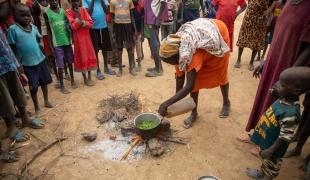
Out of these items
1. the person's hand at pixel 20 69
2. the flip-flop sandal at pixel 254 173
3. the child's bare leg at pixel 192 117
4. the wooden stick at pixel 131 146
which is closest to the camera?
the flip-flop sandal at pixel 254 173

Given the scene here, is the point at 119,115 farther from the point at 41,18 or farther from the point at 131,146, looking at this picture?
the point at 41,18

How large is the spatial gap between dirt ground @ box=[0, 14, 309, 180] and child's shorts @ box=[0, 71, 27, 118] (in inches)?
20.0

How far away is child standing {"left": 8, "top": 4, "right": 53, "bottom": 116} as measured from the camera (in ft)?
12.8

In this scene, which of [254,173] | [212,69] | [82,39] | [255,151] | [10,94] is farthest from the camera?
[82,39]

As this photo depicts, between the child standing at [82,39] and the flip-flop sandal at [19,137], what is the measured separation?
1689 mm

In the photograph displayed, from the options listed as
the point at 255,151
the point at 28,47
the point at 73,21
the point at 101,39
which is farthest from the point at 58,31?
the point at 255,151

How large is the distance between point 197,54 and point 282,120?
47.4 inches

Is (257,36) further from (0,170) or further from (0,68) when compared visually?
(0,170)

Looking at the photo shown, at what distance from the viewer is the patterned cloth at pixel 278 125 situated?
8.14ft

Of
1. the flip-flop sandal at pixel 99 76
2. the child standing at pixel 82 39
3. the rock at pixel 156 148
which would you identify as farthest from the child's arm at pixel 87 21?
the rock at pixel 156 148

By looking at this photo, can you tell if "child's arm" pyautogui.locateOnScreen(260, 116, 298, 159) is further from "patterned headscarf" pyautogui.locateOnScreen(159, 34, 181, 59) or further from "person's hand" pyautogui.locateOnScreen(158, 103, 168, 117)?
"patterned headscarf" pyautogui.locateOnScreen(159, 34, 181, 59)

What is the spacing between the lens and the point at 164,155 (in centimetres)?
356

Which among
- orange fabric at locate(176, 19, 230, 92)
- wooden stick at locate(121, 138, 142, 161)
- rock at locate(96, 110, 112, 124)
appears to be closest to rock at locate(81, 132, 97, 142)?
rock at locate(96, 110, 112, 124)

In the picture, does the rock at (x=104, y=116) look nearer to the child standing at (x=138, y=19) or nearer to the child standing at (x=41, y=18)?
the child standing at (x=41, y=18)
